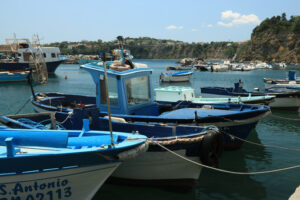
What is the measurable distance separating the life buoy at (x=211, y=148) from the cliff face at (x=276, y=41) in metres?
117

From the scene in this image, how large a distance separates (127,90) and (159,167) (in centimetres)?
324

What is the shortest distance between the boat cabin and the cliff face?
115m

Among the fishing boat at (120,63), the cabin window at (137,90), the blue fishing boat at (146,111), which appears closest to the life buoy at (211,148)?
the blue fishing boat at (146,111)

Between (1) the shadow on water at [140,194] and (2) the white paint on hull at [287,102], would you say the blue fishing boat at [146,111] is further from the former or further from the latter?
(2) the white paint on hull at [287,102]

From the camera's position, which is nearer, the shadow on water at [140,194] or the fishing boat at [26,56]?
the shadow on water at [140,194]

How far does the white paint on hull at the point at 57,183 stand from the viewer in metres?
5.34

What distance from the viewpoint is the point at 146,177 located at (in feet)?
24.6

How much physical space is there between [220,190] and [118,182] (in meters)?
3.09

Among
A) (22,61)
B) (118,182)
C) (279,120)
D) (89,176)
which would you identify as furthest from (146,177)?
(22,61)

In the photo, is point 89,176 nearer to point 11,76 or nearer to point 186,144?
point 186,144

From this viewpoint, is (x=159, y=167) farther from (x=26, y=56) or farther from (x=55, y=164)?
(x=26, y=56)

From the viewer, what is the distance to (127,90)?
9.35m

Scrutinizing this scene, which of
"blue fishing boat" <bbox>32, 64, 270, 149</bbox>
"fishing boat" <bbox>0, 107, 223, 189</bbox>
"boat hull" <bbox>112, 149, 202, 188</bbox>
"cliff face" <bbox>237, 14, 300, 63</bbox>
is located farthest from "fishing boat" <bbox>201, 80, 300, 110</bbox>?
"cliff face" <bbox>237, 14, 300, 63</bbox>

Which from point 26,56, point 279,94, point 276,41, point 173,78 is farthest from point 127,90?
point 276,41
